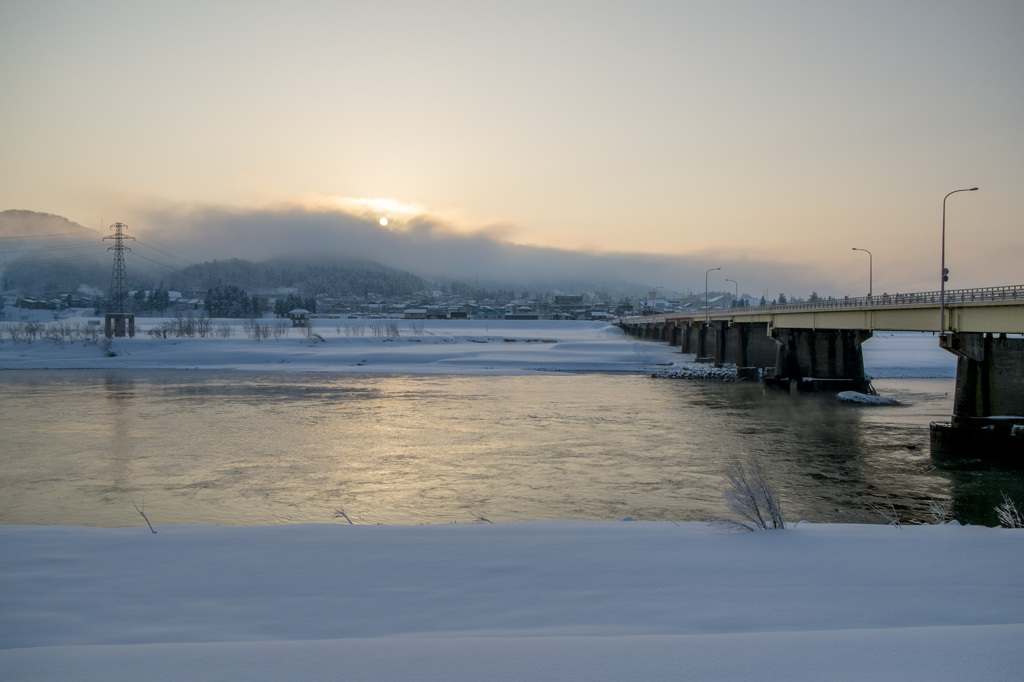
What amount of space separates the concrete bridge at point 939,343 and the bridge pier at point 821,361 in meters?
0.07

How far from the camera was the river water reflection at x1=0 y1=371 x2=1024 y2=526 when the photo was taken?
16.5 m

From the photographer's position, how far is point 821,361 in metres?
52.9

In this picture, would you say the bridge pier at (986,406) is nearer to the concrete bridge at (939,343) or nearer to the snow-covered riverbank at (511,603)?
the concrete bridge at (939,343)

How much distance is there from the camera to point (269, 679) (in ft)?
15.1

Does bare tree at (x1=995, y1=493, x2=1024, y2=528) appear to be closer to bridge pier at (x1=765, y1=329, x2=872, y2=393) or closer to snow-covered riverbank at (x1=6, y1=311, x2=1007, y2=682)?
snow-covered riverbank at (x1=6, y1=311, x2=1007, y2=682)

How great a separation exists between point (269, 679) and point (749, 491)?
7826 millimetres

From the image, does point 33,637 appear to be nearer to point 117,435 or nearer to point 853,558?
point 853,558

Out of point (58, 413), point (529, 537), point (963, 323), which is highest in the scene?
point (963, 323)

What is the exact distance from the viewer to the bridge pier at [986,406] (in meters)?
26.8

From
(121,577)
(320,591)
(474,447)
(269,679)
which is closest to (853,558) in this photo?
(320,591)

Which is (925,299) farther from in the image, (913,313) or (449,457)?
(449,457)

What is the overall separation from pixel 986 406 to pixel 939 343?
624 cm

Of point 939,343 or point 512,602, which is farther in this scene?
point 939,343

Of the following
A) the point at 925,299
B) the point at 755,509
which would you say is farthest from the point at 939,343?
the point at 755,509
